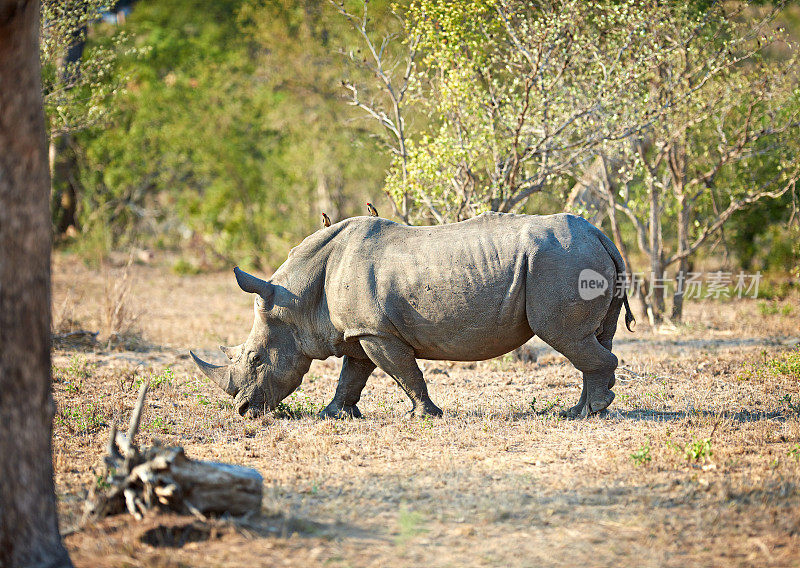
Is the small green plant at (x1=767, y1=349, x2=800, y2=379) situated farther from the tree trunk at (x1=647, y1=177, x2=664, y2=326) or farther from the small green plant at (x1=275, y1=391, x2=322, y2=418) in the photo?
the small green plant at (x1=275, y1=391, x2=322, y2=418)

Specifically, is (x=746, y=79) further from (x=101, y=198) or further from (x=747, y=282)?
(x=101, y=198)

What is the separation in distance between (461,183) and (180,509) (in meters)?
7.46

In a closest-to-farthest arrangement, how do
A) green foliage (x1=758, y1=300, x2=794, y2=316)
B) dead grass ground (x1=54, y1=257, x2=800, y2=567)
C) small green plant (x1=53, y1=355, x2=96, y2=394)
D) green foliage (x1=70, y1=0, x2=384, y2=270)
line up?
dead grass ground (x1=54, y1=257, x2=800, y2=567), small green plant (x1=53, y1=355, x2=96, y2=394), green foliage (x1=758, y1=300, x2=794, y2=316), green foliage (x1=70, y1=0, x2=384, y2=270)

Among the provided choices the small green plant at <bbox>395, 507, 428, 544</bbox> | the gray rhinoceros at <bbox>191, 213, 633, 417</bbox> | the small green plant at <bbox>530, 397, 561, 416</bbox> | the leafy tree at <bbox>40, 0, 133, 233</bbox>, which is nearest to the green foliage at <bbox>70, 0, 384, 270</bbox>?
the leafy tree at <bbox>40, 0, 133, 233</bbox>

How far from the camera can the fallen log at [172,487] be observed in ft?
16.2

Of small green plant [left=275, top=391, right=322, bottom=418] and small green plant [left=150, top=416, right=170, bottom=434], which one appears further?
small green plant [left=275, top=391, right=322, bottom=418]

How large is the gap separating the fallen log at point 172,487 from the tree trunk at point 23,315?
49cm

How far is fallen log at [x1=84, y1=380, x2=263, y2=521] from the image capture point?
4.93m

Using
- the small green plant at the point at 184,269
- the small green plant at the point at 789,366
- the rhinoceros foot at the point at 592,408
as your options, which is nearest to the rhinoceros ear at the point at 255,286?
the rhinoceros foot at the point at 592,408

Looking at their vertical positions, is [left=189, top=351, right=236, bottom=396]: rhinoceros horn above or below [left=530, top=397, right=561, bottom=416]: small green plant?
above

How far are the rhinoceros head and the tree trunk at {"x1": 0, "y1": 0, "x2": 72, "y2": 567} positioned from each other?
336cm

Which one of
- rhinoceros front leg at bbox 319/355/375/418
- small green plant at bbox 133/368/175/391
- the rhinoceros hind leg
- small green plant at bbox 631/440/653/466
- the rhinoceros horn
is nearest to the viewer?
small green plant at bbox 631/440/653/466

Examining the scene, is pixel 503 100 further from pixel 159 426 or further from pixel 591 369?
pixel 159 426

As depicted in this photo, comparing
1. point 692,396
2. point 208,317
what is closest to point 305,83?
point 208,317
